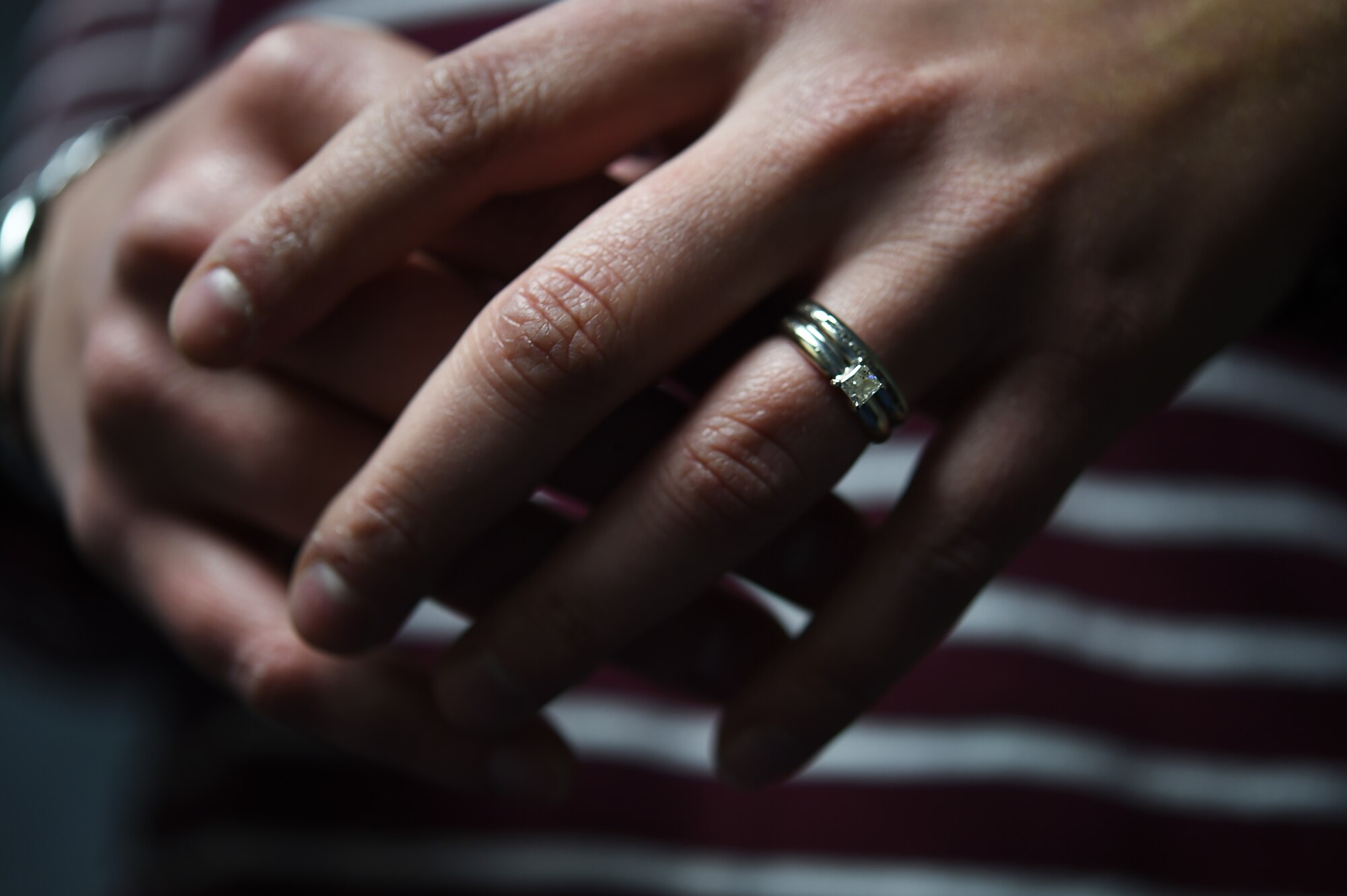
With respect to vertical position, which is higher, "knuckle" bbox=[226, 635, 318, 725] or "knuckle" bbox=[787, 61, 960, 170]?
"knuckle" bbox=[787, 61, 960, 170]

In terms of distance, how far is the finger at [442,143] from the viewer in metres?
0.51

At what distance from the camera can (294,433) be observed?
583 millimetres

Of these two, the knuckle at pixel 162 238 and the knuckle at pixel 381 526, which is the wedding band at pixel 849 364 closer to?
the knuckle at pixel 381 526

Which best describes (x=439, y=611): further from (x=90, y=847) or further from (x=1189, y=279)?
(x=90, y=847)

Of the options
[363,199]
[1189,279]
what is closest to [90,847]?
[363,199]

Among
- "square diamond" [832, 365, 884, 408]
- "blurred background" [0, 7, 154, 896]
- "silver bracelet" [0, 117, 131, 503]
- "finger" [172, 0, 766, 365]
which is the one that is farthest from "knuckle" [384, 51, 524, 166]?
"blurred background" [0, 7, 154, 896]

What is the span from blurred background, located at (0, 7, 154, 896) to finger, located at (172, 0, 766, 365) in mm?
1421

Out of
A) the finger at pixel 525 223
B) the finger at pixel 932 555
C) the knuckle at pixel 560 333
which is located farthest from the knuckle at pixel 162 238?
the finger at pixel 932 555

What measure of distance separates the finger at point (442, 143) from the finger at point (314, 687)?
184 millimetres

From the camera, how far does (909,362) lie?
494 mm

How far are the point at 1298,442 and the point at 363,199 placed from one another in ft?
3.00

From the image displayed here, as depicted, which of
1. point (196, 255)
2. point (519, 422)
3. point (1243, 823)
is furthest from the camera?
point (1243, 823)

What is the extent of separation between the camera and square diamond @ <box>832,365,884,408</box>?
0.48 metres

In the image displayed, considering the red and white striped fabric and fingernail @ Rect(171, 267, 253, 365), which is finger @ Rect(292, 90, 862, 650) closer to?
fingernail @ Rect(171, 267, 253, 365)
